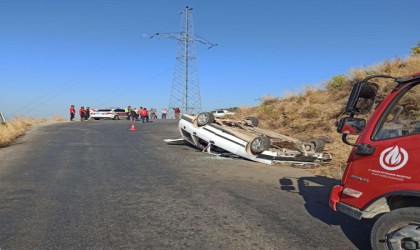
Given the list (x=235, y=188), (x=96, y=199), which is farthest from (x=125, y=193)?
(x=235, y=188)

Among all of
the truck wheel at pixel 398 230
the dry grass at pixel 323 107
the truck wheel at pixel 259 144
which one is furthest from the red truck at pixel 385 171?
the dry grass at pixel 323 107

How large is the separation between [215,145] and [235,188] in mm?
5208

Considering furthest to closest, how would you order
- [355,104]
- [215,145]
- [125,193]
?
[215,145] → [125,193] → [355,104]

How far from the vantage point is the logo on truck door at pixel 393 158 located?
13.0 ft

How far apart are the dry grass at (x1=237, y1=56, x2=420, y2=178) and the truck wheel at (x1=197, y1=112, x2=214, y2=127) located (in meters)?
3.80

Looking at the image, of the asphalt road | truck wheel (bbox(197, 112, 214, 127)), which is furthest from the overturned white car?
the asphalt road

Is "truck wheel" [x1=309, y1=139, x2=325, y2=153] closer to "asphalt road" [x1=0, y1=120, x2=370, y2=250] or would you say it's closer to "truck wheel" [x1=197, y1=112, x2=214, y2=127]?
"asphalt road" [x1=0, y1=120, x2=370, y2=250]

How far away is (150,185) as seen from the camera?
847 cm

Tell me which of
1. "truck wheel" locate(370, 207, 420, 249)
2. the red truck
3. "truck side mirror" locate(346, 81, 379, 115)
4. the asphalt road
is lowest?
the asphalt road

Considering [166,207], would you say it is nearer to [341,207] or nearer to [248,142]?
[341,207]

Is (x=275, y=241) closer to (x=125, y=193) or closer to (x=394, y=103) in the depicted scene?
(x=394, y=103)

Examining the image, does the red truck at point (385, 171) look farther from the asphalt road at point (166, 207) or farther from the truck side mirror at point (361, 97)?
the asphalt road at point (166, 207)

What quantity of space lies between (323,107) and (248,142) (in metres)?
7.23

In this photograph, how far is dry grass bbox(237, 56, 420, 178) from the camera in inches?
637
